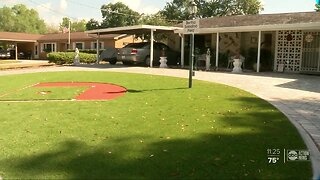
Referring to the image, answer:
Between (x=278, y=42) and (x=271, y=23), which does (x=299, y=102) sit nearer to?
(x=278, y=42)

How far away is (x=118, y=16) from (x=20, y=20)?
47453 mm

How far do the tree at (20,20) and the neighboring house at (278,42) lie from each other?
76628mm

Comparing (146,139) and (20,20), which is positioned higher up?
(20,20)

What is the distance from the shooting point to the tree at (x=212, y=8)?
53.4m

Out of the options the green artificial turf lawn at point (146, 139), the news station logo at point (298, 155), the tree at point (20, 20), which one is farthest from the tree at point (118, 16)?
the news station logo at point (298, 155)

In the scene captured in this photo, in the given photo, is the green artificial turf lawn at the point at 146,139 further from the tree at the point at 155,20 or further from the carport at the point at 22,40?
the tree at the point at 155,20

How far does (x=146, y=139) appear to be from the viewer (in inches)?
209

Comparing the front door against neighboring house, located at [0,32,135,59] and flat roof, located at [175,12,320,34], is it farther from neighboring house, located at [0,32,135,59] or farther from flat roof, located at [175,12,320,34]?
neighboring house, located at [0,32,135,59]

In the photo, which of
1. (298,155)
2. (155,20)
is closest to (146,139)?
(298,155)

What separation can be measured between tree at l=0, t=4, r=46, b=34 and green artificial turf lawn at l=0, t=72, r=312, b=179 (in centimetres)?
8642

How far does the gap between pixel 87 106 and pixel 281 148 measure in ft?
15.6

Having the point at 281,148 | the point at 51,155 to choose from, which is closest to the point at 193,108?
the point at 281,148

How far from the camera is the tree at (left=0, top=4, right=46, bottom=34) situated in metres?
86.5

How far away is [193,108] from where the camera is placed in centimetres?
786
